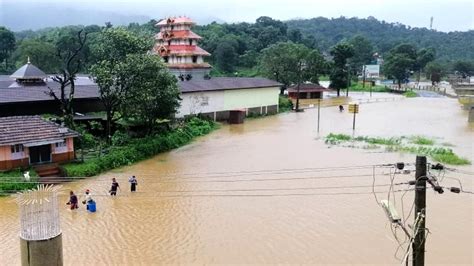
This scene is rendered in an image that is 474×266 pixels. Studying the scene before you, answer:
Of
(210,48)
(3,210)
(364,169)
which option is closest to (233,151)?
(364,169)

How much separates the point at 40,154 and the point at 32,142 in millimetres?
962

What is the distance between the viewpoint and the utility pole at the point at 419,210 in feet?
27.2

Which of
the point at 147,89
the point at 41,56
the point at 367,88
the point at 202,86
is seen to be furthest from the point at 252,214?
the point at 367,88

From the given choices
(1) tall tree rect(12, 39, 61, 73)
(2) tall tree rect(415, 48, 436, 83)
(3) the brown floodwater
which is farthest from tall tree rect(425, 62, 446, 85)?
(1) tall tree rect(12, 39, 61, 73)

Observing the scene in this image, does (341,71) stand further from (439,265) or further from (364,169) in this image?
(439,265)

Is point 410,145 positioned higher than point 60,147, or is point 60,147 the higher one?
point 60,147

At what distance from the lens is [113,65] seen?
87.2 feet

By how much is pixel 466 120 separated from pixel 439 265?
34482mm

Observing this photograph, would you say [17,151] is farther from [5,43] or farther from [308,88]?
[5,43]

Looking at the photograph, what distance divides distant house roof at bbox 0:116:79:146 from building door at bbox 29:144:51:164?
48 centimetres

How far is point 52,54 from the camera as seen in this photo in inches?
2368

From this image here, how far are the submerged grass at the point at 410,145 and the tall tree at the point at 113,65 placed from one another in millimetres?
13516

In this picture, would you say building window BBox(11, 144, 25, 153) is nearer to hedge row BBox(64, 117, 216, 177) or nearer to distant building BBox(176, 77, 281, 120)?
hedge row BBox(64, 117, 216, 177)

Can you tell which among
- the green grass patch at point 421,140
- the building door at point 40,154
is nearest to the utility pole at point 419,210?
the building door at point 40,154
